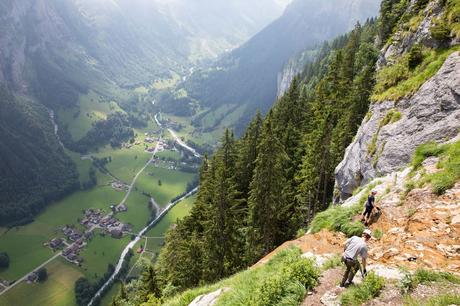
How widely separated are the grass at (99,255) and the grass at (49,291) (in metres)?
5.69

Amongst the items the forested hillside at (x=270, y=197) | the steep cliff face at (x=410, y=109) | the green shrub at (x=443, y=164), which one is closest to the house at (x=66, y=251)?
the forested hillside at (x=270, y=197)

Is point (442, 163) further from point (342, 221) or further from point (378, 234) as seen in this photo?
point (342, 221)

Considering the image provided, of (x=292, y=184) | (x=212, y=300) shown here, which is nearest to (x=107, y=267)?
(x=292, y=184)

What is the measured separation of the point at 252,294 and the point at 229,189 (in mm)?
30938

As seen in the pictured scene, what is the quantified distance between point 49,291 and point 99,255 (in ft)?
98.6

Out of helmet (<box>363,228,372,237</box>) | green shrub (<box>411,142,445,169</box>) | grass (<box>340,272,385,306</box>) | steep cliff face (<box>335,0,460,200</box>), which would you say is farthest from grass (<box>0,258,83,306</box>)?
grass (<box>340,272,385,306</box>)

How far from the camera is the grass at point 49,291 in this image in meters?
156

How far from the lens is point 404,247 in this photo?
1549cm

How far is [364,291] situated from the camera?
1284 cm

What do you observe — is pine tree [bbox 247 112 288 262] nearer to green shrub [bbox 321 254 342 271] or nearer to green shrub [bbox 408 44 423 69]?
green shrub [bbox 408 44 423 69]

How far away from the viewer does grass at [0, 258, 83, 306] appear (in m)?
156

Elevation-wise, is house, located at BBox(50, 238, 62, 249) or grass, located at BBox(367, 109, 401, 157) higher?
grass, located at BBox(367, 109, 401, 157)

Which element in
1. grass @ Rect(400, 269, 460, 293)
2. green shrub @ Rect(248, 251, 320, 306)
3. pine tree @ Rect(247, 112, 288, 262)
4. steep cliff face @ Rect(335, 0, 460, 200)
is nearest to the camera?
grass @ Rect(400, 269, 460, 293)

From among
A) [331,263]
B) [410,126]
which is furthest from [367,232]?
[410,126]
